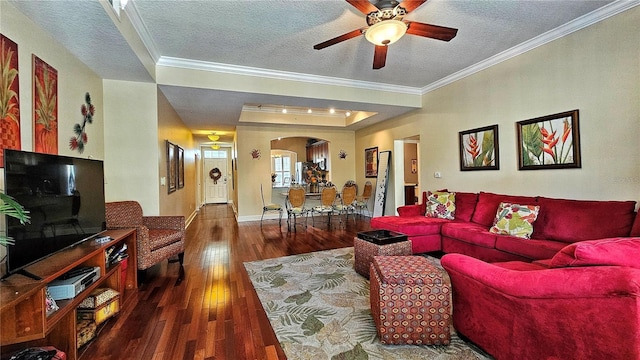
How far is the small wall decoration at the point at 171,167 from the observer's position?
4379 mm

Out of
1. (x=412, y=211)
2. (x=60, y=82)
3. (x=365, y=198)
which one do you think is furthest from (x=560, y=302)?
(x=365, y=198)

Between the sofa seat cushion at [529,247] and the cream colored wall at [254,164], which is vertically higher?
the cream colored wall at [254,164]

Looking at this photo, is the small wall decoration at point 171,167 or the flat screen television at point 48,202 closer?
the flat screen television at point 48,202

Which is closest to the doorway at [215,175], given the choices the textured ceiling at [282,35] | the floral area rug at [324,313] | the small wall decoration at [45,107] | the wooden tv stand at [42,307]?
the textured ceiling at [282,35]

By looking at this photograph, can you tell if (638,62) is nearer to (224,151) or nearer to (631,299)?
(631,299)

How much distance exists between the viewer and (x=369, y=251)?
289 cm

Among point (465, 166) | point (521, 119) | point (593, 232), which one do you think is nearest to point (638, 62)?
point (521, 119)

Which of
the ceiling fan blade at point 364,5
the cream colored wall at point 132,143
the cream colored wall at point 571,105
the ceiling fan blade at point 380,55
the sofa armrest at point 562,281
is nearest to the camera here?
the sofa armrest at point 562,281

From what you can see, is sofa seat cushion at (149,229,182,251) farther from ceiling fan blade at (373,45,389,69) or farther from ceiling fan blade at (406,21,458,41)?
ceiling fan blade at (406,21,458,41)

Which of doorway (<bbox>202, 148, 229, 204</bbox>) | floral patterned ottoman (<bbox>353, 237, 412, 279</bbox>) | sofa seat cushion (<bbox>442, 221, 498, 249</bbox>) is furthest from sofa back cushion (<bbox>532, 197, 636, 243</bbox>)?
doorway (<bbox>202, 148, 229, 204</bbox>)

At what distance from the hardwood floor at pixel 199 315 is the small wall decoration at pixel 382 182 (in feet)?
8.52

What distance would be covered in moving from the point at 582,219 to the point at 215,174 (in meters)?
10.7

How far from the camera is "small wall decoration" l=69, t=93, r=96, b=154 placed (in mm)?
2809

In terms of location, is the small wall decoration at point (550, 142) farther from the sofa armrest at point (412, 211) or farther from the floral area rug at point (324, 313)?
the floral area rug at point (324, 313)
